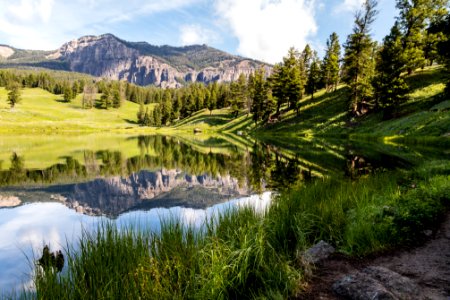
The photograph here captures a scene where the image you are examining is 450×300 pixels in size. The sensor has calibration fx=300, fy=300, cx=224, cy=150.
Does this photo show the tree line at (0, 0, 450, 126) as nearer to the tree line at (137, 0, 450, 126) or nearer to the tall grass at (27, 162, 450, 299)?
the tree line at (137, 0, 450, 126)

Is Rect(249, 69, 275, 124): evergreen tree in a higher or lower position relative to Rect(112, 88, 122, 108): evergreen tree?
lower

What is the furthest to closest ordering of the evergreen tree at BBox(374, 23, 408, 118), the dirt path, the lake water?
the evergreen tree at BBox(374, 23, 408, 118), the lake water, the dirt path

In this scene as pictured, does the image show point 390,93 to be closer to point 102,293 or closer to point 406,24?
point 406,24

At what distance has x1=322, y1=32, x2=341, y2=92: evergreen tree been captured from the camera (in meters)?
72.9

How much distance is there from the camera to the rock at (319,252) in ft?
22.7

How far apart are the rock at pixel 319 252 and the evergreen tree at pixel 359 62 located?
177 ft

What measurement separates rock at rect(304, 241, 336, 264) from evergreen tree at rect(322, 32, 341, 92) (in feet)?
236

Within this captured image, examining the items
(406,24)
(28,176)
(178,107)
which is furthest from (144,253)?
(178,107)

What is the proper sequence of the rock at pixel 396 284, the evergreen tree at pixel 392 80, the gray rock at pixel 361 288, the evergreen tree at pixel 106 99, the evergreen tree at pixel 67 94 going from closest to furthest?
the gray rock at pixel 361 288
the rock at pixel 396 284
the evergreen tree at pixel 392 80
the evergreen tree at pixel 106 99
the evergreen tree at pixel 67 94

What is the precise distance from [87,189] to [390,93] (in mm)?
46992

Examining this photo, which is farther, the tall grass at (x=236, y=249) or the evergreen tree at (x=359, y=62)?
the evergreen tree at (x=359, y=62)

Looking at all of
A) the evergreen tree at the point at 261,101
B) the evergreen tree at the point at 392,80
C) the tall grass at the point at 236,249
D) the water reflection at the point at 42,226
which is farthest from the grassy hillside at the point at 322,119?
the water reflection at the point at 42,226

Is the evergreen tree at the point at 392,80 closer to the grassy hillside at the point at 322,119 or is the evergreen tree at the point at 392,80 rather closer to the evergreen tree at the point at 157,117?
the grassy hillside at the point at 322,119

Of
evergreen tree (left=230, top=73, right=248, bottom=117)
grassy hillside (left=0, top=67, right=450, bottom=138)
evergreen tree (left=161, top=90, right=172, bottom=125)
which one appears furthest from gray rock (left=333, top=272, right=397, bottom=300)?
evergreen tree (left=161, top=90, right=172, bottom=125)
